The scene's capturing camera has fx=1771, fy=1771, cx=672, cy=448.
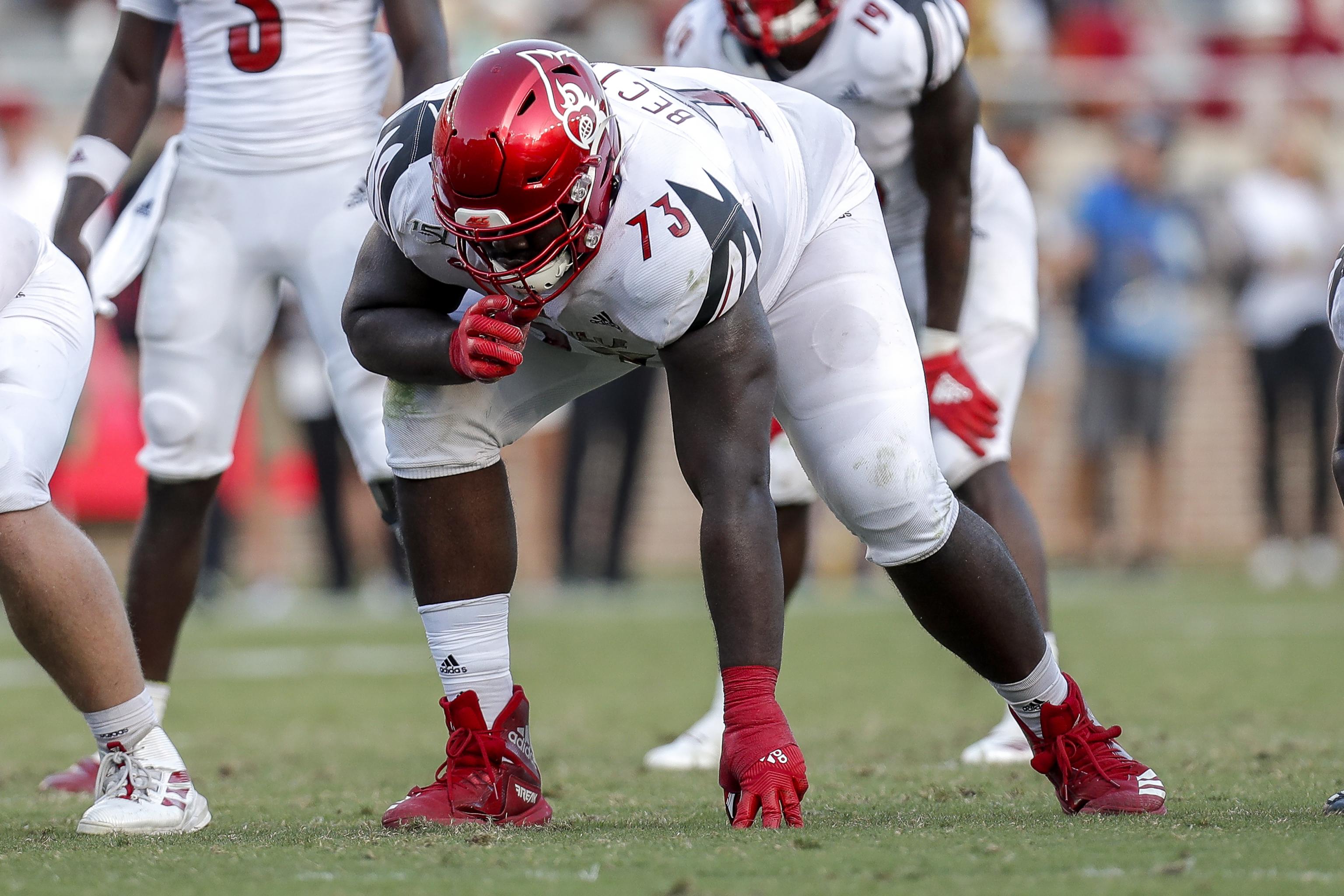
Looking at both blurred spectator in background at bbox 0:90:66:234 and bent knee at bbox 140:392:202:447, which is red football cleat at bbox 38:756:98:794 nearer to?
bent knee at bbox 140:392:202:447

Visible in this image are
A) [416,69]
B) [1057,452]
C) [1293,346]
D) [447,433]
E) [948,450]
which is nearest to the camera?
[447,433]

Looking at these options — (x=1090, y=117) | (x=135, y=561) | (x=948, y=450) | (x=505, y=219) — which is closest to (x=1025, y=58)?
(x=1090, y=117)

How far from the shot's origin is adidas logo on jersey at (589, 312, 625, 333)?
3072 mm

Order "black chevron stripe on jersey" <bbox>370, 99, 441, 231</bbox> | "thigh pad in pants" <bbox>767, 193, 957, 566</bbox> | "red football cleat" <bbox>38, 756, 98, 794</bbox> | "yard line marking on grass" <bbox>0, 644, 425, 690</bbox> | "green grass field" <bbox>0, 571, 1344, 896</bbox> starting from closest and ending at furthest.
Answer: "green grass field" <bbox>0, 571, 1344, 896</bbox>, "black chevron stripe on jersey" <bbox>370, 99, 441, 231</bbox>, "thigh pad in pants" <bbox>767, 193, 957, 566</bbox>, "red football cleat" <bbox>38, 756, 98, 794</bbox>, "yard line marking on grass" <bbox>0, 644, 425, 690</bbox>

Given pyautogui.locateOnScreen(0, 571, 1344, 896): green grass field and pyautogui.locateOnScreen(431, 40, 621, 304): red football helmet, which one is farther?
pyautogui.locateOnScreen(431, 40, 621, 304): red football helmet

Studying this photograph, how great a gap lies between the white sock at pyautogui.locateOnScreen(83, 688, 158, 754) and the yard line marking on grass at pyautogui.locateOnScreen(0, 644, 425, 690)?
3459 millimetres

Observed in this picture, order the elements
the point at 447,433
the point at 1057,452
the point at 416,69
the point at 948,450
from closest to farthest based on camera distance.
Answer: the point at 447,433, the point at 416,69, the point at 948,450, the point at 1057,452

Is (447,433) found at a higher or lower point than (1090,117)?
higher

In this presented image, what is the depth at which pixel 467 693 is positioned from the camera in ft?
11.3

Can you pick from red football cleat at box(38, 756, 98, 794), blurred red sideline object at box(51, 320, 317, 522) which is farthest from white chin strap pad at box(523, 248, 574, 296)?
blurred red sideline object at box(51, 320, 317, 522)

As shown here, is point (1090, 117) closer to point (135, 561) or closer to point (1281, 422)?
point (1281, 422)

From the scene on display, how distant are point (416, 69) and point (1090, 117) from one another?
9512mm

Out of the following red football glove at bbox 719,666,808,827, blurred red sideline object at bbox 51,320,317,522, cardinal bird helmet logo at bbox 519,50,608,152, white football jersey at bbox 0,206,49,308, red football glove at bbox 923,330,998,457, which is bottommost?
blurred red sideline object at bbox 51,320,317,522

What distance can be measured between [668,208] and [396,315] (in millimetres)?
583
